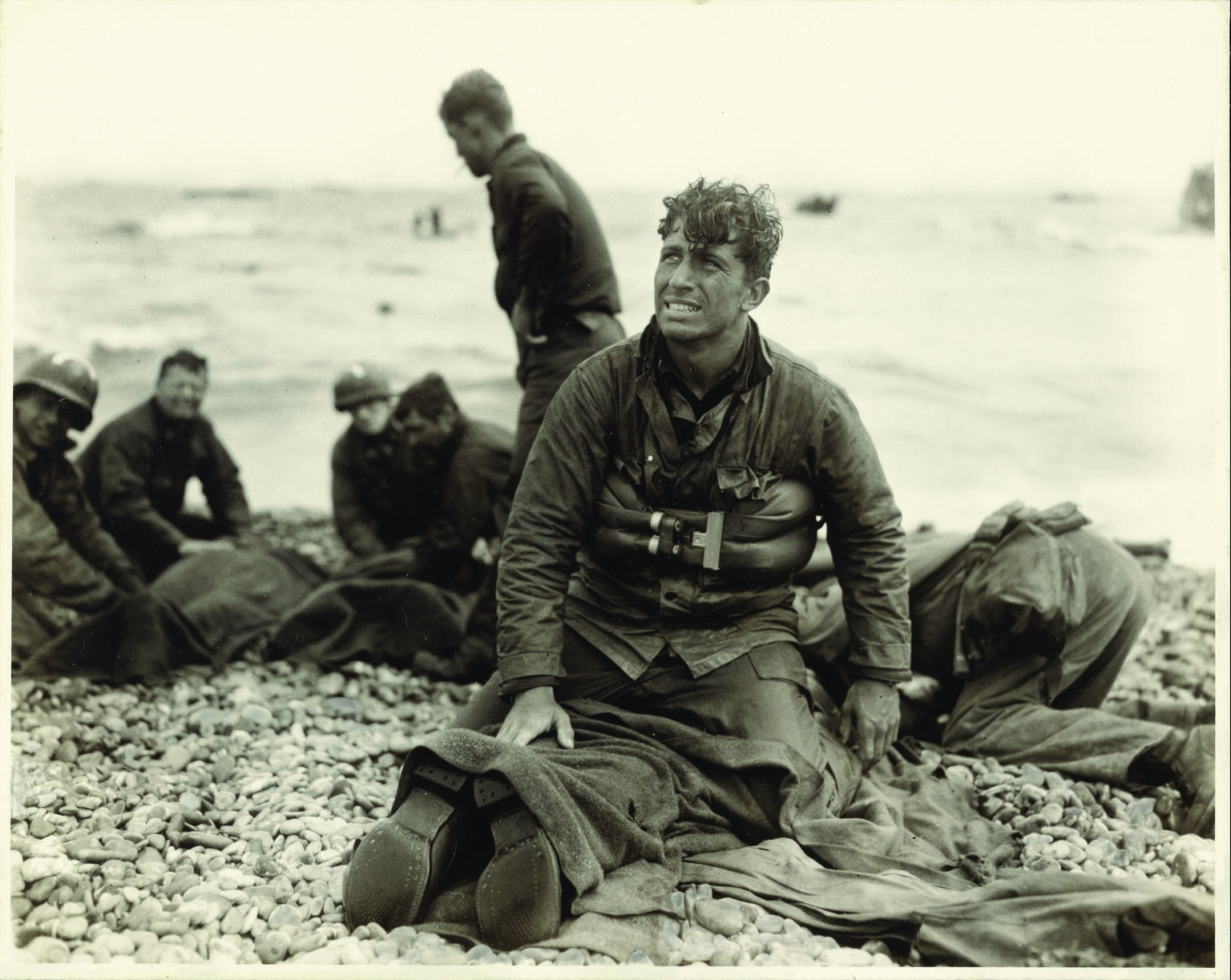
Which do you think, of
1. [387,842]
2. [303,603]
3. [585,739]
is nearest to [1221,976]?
[585,739]

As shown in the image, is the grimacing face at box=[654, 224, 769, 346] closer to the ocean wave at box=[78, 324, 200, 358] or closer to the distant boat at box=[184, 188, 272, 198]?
the ocean wave at box=[78, 324, 200, 358]

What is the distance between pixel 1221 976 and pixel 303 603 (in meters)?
4.49

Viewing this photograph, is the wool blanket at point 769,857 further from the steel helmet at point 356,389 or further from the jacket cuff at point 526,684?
the steel helmet at point 356,389

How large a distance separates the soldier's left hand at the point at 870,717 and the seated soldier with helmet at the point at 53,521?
3534 millimetres

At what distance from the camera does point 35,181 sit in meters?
5.03

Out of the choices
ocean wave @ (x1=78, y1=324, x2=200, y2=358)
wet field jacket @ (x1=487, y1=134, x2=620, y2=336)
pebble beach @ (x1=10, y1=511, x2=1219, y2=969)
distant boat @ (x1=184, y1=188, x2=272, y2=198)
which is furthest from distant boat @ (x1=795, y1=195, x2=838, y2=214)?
ocean wave @ (x1=78, y1=324, x2=200, y2=358)

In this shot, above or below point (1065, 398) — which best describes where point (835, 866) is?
below

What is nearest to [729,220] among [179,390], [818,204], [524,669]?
[524,669]

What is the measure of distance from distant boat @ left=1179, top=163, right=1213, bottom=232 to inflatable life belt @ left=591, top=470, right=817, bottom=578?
13.4 ft

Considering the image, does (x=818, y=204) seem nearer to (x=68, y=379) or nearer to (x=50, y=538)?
(x=68, y=379)

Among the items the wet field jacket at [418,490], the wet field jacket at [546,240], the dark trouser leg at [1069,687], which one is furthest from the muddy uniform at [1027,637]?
the wet field jacket at [418,490]

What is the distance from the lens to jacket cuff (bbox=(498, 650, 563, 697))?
3891 millimetres

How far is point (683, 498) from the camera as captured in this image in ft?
13.3

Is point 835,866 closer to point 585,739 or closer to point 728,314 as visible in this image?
point 585,739
